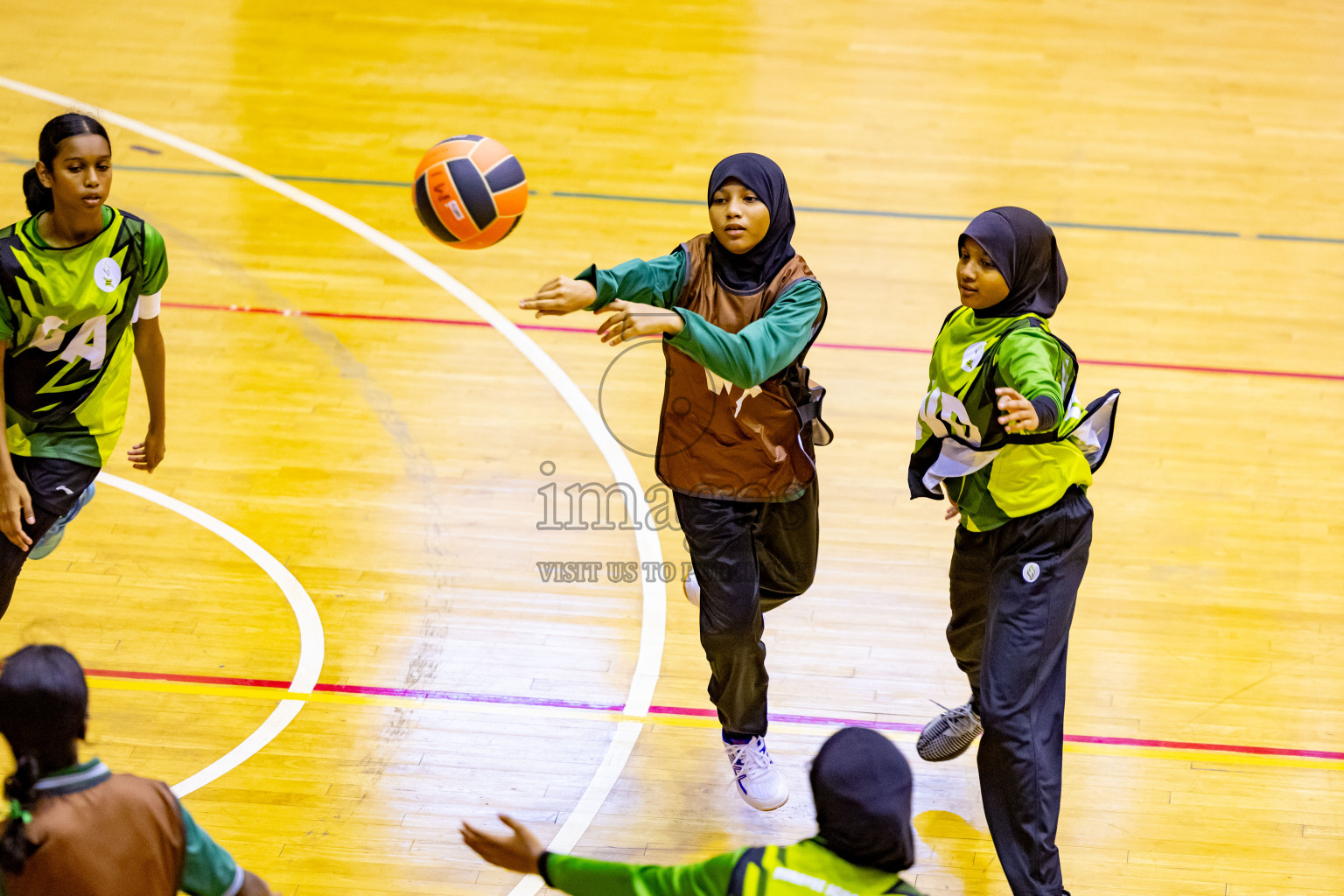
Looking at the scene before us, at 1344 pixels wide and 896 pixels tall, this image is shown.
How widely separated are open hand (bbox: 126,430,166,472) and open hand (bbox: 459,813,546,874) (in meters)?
2.52

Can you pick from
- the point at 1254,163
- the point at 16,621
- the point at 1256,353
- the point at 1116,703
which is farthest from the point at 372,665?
the point at 1254,163

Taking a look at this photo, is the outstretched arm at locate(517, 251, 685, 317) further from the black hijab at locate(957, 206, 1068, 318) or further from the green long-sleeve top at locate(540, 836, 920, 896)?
the green long-sleeve top at locate(540, 836, 920, 896)

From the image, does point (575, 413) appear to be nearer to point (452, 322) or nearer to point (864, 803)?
point (452, 322)

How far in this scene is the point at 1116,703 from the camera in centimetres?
506

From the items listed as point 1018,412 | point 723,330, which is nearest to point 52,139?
point 723,330

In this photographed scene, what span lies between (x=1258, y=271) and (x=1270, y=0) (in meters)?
4.55

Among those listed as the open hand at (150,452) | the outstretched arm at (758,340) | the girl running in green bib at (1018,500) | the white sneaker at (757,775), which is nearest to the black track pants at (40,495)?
the open hand at (150,452)

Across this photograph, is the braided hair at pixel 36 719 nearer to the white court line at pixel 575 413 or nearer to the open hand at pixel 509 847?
the open hand at pixel 509 847

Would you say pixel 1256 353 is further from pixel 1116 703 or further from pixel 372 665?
pixel 372 665

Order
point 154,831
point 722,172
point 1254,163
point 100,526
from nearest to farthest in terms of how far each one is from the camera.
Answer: point 154,831, point 722,172, point 100,526, point 1254,163

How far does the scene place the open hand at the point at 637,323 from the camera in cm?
351

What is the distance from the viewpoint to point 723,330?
3766 millimetres

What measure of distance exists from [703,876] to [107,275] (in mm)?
2754

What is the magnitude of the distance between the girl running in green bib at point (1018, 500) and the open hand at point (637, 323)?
0.85m
